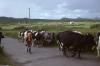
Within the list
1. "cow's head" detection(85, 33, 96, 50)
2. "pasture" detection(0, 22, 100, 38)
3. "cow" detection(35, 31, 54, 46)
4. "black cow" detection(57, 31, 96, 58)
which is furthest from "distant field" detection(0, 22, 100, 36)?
"black cow" detection(57, 31, 96, 58)

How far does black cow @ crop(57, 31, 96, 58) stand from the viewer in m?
22.7

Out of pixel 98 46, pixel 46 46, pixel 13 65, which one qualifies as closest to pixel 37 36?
pixel 46 46

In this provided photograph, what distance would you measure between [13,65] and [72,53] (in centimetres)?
591

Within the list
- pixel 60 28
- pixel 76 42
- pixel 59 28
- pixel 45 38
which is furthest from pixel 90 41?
pixel 59 28

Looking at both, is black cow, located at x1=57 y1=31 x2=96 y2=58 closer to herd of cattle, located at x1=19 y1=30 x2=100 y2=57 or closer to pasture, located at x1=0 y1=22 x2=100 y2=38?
herd of cattle, located at x1=19 y1=30 x2=100 y2=57

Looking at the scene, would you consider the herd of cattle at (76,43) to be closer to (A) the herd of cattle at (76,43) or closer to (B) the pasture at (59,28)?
(A) the herd of cattle at (76,43)

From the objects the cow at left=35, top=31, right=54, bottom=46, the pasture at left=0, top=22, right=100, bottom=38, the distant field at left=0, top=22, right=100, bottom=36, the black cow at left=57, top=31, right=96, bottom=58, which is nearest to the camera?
Answer: the black cow at left=57, top=31, right=96, bottom=58

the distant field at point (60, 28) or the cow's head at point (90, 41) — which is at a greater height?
the cow's head at point (90, 41)

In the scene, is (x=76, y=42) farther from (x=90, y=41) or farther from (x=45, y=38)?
(x=45, y=38)

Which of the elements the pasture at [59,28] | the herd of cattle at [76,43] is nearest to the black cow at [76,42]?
the herd of cattle at [76,43]

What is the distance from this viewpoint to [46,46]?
106ft

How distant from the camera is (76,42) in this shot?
2272 cm

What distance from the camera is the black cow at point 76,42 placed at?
894 inches

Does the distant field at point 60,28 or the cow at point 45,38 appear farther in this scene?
the distant field at point 60,28
